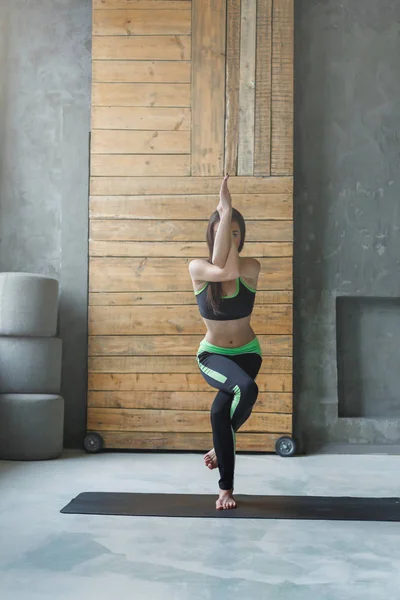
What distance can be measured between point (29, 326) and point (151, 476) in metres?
1.44

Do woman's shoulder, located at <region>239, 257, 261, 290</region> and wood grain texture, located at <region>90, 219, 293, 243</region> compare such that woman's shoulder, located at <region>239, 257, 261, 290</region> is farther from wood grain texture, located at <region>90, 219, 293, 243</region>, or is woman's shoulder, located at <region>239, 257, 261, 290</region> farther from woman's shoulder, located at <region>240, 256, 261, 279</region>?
wood grain texture, located at <region>90, 219, 293, 243</region>

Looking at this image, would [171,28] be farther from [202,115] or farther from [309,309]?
[309,309]

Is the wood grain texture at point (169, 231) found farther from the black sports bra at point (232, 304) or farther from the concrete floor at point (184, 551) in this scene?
the concrete floor at point (184, 551)

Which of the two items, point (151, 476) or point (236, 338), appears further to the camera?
point (151, 476)

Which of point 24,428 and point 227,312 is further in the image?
point 24,428

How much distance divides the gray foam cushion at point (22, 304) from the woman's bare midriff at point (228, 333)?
1775 mm

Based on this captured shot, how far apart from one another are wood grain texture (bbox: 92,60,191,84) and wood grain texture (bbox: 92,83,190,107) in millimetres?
38

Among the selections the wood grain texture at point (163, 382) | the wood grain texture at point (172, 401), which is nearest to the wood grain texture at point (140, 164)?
the wood grain texture at point (163, 382)

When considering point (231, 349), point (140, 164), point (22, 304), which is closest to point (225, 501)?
point (231, 349)

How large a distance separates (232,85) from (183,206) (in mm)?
1024

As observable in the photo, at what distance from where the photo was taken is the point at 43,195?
6.02m

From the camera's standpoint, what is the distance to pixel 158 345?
18.6 ft

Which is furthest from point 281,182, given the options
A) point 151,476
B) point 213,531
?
point 213,531

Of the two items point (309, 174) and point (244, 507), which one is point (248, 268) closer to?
point (244, 507)
